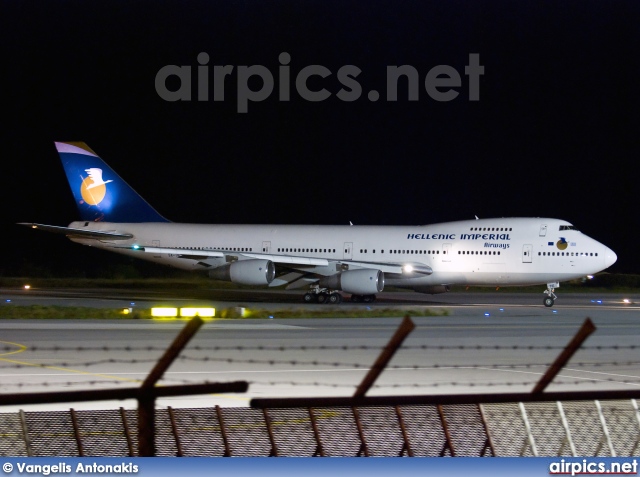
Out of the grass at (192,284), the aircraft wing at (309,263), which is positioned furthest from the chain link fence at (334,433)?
the grass at (192,284)

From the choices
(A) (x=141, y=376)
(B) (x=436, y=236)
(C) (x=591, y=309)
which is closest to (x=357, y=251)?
(B) (x=436, y=236)

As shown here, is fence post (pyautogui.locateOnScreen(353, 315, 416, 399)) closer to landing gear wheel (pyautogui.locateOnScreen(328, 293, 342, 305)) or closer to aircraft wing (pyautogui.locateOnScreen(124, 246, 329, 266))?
aircraft wing (pyautogui.locateOnScreen(124, 246, 329, 266))

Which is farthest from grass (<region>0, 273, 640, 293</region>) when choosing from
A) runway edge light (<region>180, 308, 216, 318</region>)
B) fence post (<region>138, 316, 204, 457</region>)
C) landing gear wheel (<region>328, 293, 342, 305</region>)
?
fence post (<region>138, 316, 204, 457</region>)

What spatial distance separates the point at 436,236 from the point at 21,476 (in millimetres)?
31453

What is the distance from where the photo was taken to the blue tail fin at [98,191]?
41.8 m

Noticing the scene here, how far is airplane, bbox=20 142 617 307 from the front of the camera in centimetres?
3469

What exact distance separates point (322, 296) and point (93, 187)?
40.6 feet

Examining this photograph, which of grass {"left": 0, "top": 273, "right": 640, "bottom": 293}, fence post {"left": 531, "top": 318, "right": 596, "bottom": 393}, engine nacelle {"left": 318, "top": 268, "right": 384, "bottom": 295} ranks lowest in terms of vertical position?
grass {"left": 0, "top": 273, "right": 640, "bottom": 293}

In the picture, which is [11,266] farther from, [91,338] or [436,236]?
[91,338]

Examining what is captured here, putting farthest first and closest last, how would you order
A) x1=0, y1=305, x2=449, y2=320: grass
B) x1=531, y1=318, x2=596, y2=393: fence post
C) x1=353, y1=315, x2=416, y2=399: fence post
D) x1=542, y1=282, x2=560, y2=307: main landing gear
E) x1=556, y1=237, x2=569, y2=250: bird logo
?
1. x1=556, y1=237, x2=569, y2=250: bird logo
2. x1=542, y1=282, x2=560, y2=307: main landing gear
3. x1=0, y1=305, x2=449, y2=320: grass
4. x1=531, y1=318, x2=596, y2=393: fence post
5. x1=353, y1=315, x2=416, y2=399: fence post

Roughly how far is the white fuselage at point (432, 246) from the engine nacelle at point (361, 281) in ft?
4.27

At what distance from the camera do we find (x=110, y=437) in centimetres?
823

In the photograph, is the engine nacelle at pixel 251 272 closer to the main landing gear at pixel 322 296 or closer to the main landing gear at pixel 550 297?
the main landing gear at pixel 322 296

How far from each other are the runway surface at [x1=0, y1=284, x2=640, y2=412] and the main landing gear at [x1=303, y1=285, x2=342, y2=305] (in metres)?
6.51
